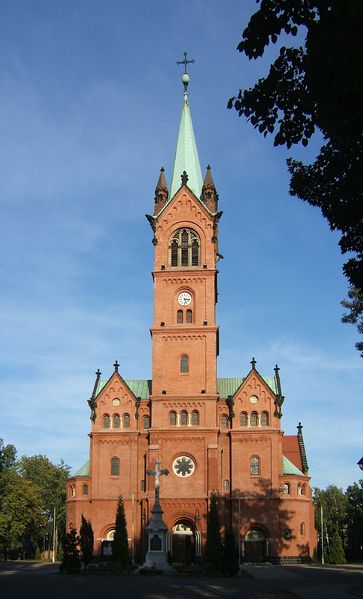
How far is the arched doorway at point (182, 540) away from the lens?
59750mm

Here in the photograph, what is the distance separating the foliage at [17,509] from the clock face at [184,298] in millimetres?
30576

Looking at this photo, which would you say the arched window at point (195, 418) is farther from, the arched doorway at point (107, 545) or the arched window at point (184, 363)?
the arched doorway at point (107, 545)

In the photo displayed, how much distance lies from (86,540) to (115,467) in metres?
7.71

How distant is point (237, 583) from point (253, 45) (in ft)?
99.1

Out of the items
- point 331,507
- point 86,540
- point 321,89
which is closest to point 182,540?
point 86,540

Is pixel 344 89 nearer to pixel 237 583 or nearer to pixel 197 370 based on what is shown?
pixel 237 583

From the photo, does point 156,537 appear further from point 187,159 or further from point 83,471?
point 187,159

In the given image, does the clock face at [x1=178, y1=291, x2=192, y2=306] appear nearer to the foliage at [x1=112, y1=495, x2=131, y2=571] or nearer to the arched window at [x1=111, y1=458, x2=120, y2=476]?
the arched window at [x1=111, y1=458, x2=120, y2=476]

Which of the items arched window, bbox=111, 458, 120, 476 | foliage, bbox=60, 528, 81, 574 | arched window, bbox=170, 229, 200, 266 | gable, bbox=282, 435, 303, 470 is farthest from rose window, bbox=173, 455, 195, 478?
gable, bbox=282, 435, 303, 470

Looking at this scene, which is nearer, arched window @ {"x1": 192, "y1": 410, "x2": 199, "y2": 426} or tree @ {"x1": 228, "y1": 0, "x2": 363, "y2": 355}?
tree @ {"x1": 228, "y1": 0, "x2": 363, "y2": 355}

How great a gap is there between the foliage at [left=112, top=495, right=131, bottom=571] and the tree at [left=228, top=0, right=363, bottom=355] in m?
37.4

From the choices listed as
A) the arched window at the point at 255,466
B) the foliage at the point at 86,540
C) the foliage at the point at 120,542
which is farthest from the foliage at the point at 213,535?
the foliage at the point at 86,540

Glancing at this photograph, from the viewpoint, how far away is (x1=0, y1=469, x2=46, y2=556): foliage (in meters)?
78.9

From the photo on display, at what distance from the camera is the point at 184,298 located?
66.0 meters
